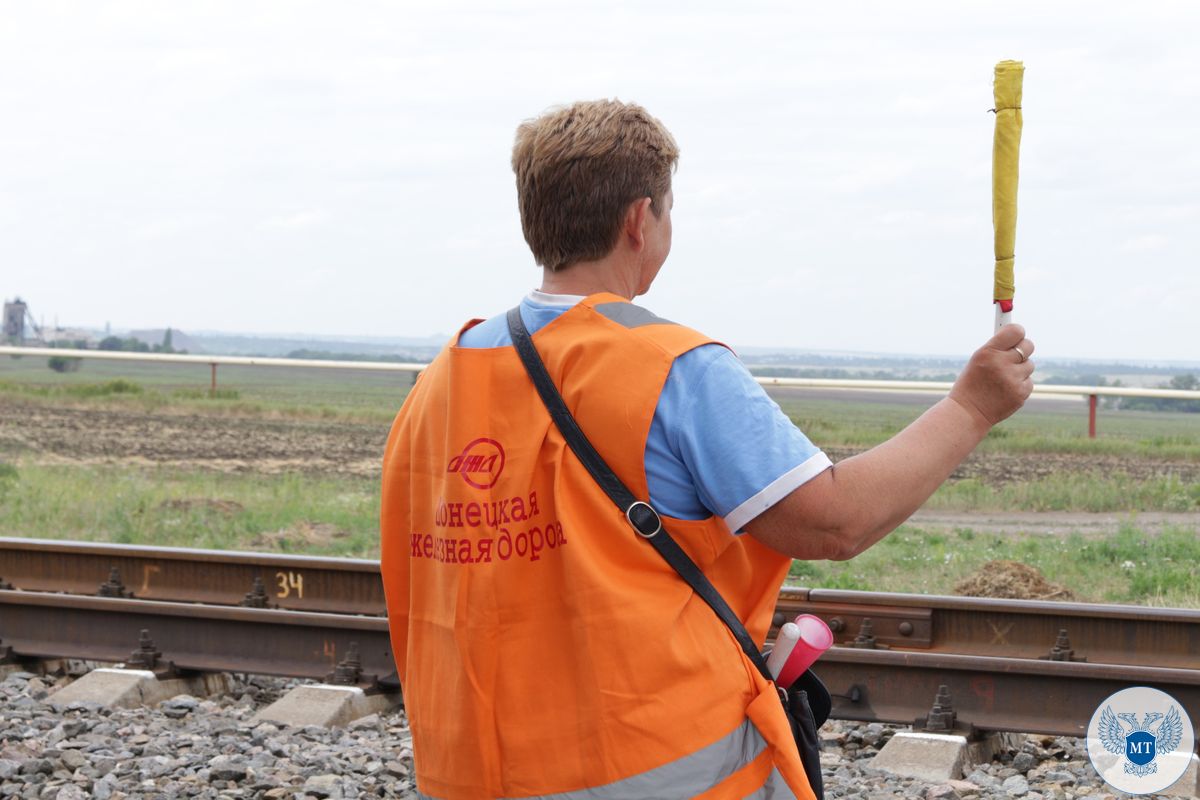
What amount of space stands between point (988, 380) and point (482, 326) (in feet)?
2.60

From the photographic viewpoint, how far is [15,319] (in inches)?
1688

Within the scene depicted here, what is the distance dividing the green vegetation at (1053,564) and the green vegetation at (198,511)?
3.19m

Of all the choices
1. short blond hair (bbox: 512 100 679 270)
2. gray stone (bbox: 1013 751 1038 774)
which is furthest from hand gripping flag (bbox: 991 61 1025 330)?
gray stone (bbox: 1013 751 1038 774)

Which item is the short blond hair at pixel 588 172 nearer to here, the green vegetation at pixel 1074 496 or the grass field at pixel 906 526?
the grass field at pixel 906 526

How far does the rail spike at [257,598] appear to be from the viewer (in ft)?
23.5

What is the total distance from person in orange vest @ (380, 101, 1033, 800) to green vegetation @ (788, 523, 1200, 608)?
6036mm

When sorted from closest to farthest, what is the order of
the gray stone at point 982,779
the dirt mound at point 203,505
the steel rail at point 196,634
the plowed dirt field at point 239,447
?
the gray stone at point 982,779, the steel rail at point 196,634, the dirt mound at point 203,505, the plowed dirt field at point 239,447

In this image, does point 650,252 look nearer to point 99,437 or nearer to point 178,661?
point 178,661

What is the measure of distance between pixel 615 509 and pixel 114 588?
19.9ft

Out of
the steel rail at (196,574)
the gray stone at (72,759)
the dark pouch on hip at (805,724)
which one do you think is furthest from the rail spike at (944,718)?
the dark pouch on hip at (805,724)

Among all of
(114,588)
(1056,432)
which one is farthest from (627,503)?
A: (1056,432)

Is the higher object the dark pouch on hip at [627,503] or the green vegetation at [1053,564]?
the dark pouch on hip at [627,503]

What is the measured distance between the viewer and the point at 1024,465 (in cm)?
1430

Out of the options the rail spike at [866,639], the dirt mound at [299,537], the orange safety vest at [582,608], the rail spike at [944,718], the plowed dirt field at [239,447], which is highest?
the orange safety vest at [582,608]
